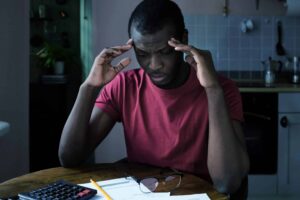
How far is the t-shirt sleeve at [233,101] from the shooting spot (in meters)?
1.46

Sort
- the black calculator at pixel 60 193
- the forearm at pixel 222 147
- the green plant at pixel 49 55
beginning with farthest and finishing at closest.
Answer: the green plant at pixel 49 55 < the forearm at pixel 222 147 < the black calculator at pixel 60 193

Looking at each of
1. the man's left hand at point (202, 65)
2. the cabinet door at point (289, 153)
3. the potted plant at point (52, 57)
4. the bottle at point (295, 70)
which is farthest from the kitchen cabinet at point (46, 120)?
the man's left hand at point (202, 65)

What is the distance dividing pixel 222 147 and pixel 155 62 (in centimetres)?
34

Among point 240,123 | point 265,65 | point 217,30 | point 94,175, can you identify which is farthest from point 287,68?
point 94,175

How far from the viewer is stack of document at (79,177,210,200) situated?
1.12 m

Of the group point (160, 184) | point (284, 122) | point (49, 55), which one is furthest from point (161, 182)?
point (49, 55)

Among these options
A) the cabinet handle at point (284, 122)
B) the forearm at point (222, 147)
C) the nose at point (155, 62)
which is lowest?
the cabinet handle at point (284, 122)

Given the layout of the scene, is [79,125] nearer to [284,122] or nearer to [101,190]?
[101,190]

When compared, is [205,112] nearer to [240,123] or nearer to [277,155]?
[240,123]

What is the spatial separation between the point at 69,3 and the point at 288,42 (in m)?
2.81

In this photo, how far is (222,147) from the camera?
4.39 ft

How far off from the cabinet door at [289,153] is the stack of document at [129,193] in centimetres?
212

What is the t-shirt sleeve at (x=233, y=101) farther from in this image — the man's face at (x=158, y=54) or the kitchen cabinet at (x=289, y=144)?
the kitchen cabinet at (x=289, y=144)

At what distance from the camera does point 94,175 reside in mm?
1324
